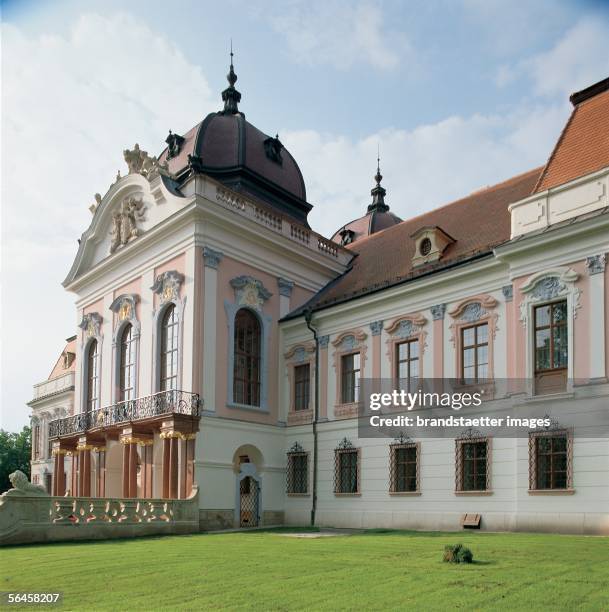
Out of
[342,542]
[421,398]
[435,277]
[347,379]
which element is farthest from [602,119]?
[342,542]

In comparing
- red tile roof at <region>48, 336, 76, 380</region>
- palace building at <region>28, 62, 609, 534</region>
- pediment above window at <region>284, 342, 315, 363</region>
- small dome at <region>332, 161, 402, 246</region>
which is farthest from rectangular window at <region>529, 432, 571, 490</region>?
red tile roof at <region>48, 336, 76, 380</region>

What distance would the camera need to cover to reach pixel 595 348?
57.0 feet

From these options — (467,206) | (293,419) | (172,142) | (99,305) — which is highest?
(172,142)

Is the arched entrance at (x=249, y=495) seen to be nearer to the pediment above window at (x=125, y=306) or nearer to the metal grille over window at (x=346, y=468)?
the metal grille over window at (x=346, y=468)

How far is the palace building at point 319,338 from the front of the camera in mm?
18141

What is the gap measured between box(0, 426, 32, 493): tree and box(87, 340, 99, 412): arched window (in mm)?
34859

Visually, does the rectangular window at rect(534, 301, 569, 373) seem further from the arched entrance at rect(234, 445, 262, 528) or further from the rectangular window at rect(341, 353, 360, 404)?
the arched entrance at rect(234, 445, 262, 528)

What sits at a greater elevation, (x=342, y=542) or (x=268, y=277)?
(x=268, y=277)

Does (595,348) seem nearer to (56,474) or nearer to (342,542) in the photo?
(342,542)

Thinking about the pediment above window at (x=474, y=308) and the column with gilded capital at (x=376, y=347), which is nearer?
the pediment above window at (x=474, y=308)

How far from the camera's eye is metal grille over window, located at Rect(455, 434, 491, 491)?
19.8 m

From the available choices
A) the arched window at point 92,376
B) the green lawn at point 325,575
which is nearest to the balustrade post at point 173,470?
the green lawn at point 325,575

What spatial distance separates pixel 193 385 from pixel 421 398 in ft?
22.4

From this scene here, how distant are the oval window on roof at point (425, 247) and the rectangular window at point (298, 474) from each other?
7.53 meters
